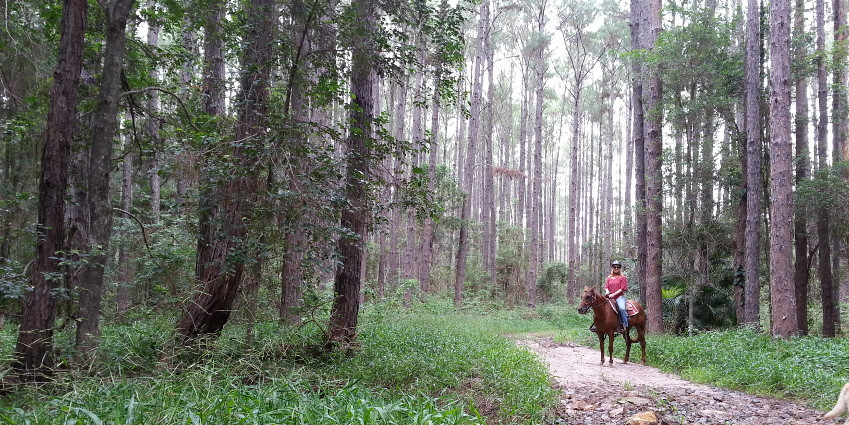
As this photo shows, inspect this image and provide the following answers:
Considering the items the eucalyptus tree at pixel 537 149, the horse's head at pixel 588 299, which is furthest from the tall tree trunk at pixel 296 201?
the eucalyptus tree at pixel 537 149

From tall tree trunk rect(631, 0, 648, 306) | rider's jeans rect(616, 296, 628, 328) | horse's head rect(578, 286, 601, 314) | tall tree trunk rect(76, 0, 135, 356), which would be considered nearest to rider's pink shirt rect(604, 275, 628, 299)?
rider's jeans rect(616, 296, 628, 328)

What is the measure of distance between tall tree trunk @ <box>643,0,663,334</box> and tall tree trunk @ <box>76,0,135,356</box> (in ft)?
39.5

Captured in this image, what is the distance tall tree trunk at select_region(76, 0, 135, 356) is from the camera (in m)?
5.29

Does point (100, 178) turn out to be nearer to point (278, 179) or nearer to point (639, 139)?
point (278, 179)

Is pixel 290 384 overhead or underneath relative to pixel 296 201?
underneath

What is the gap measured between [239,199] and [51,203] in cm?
203

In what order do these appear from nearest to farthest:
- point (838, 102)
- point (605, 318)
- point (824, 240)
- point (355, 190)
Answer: point (355, 190), point (605, 318), point (824, 240), point (838, 102)

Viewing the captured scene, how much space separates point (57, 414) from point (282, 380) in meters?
1.89

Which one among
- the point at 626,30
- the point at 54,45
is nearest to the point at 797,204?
the point at 54,45

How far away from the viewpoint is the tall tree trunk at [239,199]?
6.08m

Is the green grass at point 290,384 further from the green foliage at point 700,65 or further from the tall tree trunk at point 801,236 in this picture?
the tall tree trunk at point 801,236

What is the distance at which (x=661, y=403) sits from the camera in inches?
239

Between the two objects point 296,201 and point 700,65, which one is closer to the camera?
point 296,201

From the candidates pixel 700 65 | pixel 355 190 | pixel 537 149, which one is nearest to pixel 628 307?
pixel 355 190
